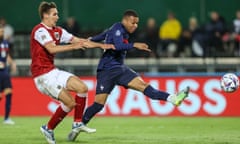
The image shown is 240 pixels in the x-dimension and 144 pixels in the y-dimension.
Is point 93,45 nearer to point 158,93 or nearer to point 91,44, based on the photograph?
point 91,44

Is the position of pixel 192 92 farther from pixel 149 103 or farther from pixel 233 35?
pixel 233 35

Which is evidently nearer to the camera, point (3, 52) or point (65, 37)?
point (65, 37)

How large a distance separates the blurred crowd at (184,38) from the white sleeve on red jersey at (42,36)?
37.5 feet

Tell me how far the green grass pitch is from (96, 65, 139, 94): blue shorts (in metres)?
0.94

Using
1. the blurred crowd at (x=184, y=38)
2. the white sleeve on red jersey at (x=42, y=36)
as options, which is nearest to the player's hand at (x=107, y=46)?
the white sleeve on red jersey at (x=42, y=36)

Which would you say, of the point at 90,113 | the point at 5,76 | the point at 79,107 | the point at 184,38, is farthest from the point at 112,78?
the point at 184,38

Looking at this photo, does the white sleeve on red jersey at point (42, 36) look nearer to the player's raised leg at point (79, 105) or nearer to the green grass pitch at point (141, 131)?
the player's raised leg at point (79, 105)

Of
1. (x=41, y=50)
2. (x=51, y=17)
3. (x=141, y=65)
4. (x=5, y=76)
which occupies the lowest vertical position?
(x=141, y=65)

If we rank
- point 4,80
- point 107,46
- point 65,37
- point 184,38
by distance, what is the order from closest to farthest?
point 65,37, point 107,46, point 4,80, point 184,38

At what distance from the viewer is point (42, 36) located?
12.6m

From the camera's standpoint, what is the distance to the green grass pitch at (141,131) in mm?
13547

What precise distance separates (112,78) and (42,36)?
230cm

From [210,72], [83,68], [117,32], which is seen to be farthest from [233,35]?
[117,32]

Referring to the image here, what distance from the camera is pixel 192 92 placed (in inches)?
856
